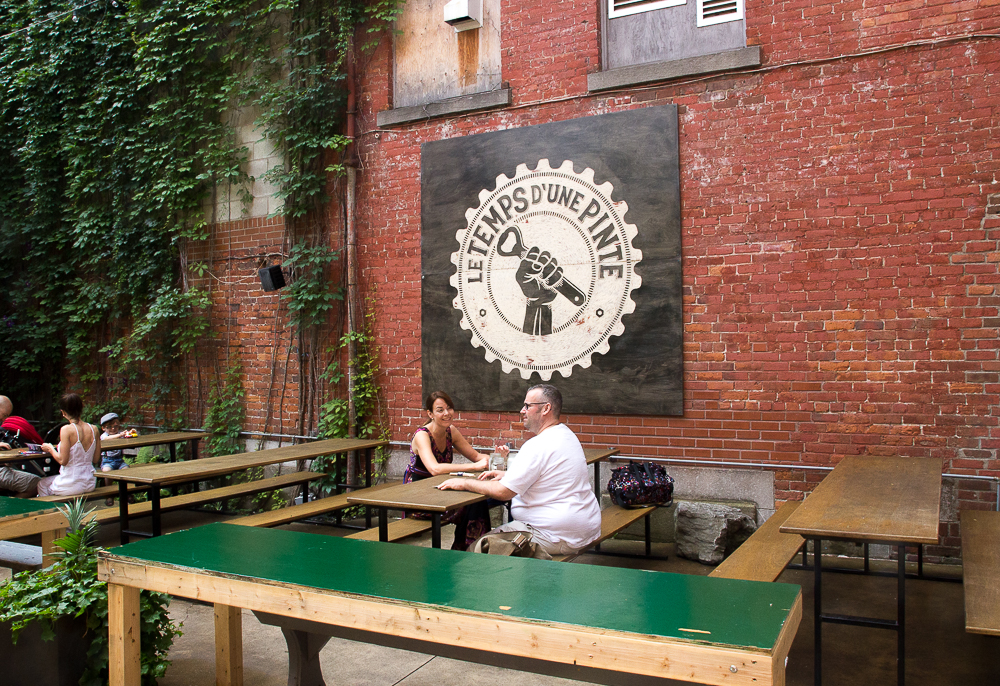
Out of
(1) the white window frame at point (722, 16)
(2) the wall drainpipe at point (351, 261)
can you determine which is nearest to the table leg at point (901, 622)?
(1) the white window frame at point (722, 16)

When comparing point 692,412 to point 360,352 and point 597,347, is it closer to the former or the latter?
point 597,347

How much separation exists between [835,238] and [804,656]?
115 inches

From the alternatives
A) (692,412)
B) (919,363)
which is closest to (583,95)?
(692,412)

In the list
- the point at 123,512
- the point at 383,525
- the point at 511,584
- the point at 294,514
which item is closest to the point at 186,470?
the point at 123,512

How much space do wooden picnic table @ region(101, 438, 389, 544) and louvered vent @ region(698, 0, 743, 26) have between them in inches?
173

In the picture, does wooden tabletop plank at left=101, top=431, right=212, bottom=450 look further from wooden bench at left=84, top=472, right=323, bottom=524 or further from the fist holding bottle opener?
the fist holding bottle opener

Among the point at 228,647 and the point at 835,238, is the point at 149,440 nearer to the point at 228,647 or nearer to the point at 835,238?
the point at 228,647

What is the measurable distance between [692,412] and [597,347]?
0.91 m

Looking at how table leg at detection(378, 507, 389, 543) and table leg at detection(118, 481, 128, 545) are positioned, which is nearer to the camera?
table leg at detection(378, 507, 389, 543)

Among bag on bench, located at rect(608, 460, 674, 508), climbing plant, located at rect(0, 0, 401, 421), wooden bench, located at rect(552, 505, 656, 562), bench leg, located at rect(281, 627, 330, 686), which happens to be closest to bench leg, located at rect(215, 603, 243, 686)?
bench leg, located at rect(281, 627, 330, 686)

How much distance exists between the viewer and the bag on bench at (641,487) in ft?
16.7

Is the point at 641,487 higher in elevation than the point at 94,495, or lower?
higher

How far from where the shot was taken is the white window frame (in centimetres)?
564

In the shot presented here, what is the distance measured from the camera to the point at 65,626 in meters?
3.01
